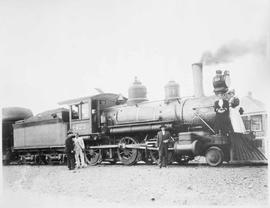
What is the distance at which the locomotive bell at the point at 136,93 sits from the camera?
4590mm

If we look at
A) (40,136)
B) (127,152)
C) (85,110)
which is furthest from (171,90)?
(40,136)

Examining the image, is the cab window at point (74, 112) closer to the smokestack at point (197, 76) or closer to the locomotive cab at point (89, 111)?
the locomotive cab at point (89, 111)

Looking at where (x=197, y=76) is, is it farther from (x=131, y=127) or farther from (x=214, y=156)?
(x=131, y=127)

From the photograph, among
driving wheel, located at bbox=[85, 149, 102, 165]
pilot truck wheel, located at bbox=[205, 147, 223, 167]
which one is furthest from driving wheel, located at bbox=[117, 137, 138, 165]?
pilot truck wheel, located at bbox=[205, 147, 223, 167]

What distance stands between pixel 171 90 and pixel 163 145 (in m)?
0.79

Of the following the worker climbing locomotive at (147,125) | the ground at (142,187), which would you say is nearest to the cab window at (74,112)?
the worker climbing locomotive at (147,125)

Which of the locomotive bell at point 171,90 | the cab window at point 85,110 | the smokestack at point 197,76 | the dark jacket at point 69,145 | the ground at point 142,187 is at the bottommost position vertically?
the ground at point 142,187

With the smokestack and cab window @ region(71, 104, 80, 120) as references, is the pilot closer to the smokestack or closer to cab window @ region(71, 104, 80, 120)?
cab window @ region(71, 104, 80, 120)

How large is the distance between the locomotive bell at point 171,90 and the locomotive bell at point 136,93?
30cm

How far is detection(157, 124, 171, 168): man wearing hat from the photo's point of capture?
4930mm

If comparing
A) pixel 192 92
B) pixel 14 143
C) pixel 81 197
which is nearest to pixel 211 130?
pixel 192 92

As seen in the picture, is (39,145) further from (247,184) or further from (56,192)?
(247,184)

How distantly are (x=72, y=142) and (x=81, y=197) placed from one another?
1668 mm

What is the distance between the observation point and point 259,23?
3.87 meters
